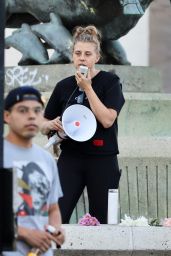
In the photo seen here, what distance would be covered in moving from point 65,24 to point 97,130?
14.4ft

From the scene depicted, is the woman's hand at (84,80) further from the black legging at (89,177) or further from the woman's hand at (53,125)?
the black legging at (89,177)

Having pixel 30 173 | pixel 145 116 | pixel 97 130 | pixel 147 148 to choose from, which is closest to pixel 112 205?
pixel 97 130

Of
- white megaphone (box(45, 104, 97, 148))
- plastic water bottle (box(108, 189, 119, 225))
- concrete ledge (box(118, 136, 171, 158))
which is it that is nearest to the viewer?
white megaphone (box(45, 104, 97, 148))

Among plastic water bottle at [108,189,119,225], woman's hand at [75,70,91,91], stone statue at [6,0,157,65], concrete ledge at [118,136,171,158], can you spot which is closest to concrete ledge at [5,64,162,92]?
stone statue at [6,0,157,65]

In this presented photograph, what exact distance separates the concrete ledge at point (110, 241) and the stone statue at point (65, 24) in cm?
386

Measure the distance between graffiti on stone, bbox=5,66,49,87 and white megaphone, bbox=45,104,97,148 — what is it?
3.43m

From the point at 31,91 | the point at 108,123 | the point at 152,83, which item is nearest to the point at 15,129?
the point at 31,91

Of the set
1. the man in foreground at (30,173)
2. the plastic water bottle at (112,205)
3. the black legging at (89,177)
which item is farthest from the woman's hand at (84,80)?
the man in foreground at (30,173)

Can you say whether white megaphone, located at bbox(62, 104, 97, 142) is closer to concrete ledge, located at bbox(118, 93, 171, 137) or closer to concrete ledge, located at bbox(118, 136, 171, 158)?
concrete ledge, located at bbox(118, 136, 171, 158)

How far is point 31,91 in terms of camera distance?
6309 mm

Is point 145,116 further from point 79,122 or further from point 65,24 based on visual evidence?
point 79,122

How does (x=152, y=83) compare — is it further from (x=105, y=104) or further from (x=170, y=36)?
(x=170, y=36)

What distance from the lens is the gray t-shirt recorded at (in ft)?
20.2

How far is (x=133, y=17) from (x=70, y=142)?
429 centimetres
